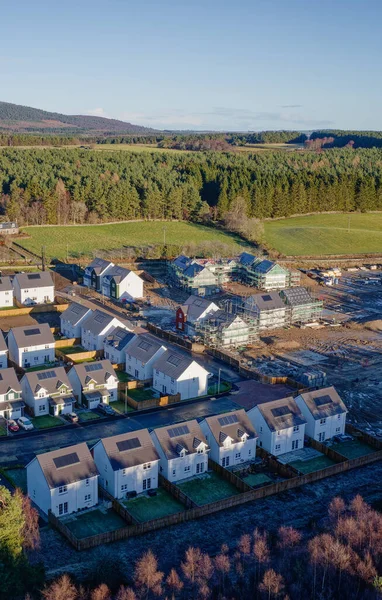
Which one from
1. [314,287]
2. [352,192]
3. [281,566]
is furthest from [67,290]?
[352,192]

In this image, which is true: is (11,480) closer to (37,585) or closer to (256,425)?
(37,585)

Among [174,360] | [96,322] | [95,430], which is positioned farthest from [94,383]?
[96,322]

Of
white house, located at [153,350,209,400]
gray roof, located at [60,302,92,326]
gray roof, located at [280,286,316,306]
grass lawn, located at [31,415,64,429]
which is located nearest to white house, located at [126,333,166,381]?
white house, located at [153,350,209,400]

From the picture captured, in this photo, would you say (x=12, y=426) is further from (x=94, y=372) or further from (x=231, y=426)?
(x=231, y=426)

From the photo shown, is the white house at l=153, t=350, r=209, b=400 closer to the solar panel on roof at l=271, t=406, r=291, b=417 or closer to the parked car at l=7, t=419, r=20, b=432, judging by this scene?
the solar panel on roof at l=271, t=406, r=291, b=417

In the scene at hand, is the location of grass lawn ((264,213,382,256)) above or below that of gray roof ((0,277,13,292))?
above
